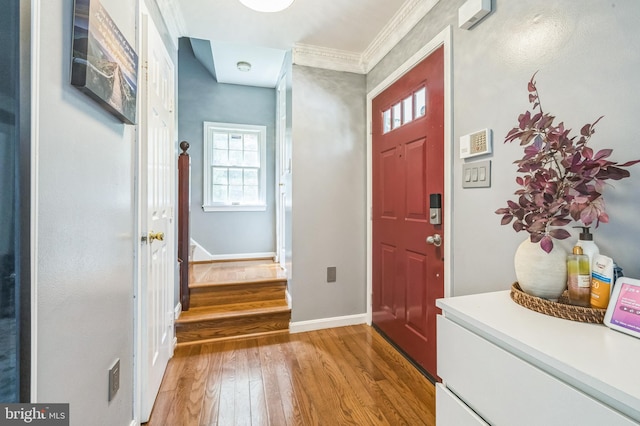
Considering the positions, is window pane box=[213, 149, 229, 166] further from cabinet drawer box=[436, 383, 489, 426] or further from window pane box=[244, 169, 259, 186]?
cabinet drawer box=[436, 383, 489, 426]

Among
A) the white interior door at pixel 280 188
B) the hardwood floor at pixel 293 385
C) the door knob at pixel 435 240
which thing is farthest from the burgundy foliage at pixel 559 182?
the white interior door at pixel 280 188

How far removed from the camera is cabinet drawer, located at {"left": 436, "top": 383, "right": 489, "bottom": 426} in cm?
83

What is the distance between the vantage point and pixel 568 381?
62 cm

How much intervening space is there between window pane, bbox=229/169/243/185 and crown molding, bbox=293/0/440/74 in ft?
6.61

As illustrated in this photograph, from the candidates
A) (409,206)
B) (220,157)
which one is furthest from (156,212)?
(220,157)

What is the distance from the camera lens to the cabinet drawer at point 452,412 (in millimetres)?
826

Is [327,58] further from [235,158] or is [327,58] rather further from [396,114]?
[235,158]

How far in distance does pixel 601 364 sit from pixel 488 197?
3.03ft

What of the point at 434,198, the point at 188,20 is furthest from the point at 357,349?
the point at 188,20

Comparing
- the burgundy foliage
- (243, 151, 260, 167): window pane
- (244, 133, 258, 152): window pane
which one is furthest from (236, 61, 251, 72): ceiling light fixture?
the burgundy foliage

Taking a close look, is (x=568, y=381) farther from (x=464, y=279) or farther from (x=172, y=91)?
(x=172, y=91)

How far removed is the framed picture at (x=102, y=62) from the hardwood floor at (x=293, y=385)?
1543 mm

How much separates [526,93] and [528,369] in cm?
111

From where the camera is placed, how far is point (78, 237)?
897 mm
